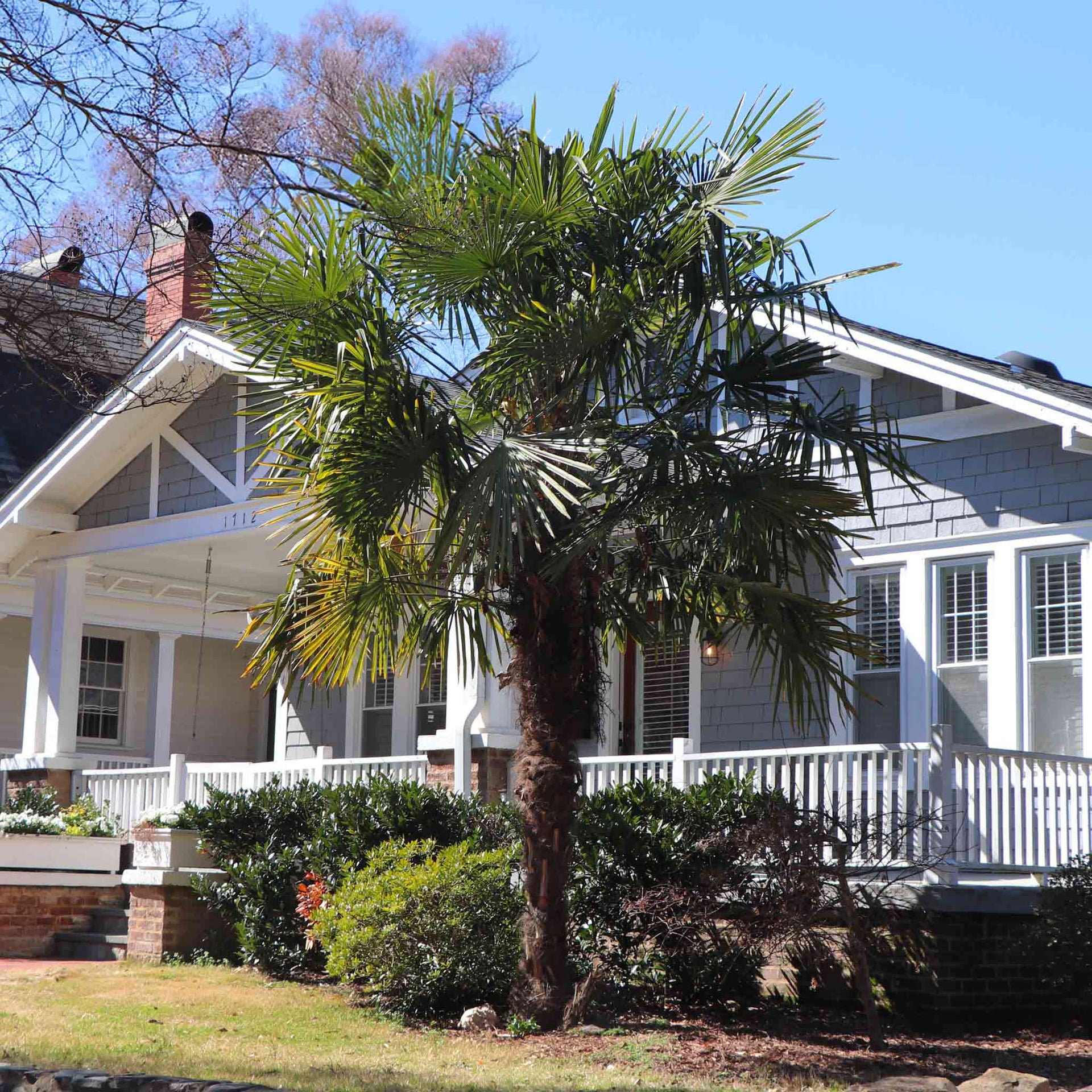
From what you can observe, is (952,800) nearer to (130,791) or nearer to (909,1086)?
(909,1086)

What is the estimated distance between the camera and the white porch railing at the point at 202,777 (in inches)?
565

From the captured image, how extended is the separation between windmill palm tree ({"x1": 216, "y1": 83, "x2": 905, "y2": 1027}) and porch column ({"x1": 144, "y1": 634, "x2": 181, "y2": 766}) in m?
11.2

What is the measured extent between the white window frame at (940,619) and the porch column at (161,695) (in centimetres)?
1154

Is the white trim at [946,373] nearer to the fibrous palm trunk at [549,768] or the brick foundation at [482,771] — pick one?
the fibrous palm trunk at [549,768]

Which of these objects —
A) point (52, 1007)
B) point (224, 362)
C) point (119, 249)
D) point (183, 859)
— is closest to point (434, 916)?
point (52, 1007)

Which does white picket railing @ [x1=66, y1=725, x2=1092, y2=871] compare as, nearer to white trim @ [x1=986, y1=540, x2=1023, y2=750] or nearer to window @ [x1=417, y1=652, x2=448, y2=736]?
white trim @ [x1=986, y1=540, x2=1023, y2=750]

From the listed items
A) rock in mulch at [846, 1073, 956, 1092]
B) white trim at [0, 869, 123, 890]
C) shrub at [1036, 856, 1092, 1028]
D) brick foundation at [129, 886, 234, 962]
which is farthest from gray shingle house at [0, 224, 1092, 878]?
rock in mulch at [846, 1073, 956, 1092]

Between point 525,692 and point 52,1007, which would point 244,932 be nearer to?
point 52,1007

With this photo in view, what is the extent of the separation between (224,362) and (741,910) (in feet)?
26.5

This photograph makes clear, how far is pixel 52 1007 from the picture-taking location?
34.8ft

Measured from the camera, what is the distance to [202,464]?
631 inches

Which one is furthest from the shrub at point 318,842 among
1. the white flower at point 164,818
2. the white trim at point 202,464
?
the white trim at point 202,464

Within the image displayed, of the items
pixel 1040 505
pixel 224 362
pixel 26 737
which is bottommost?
pixel 26 737

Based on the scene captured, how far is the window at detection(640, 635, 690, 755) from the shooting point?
15000 mm
